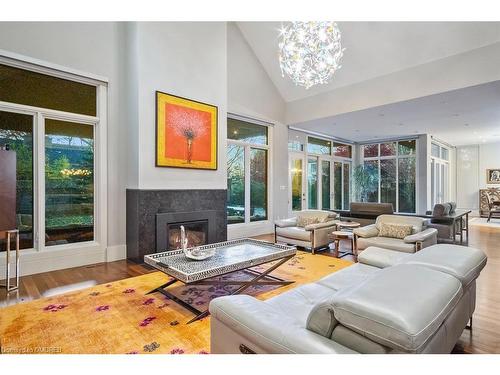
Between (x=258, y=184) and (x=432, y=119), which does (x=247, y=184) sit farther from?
(x=432, y=119)

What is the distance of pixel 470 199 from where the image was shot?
458 inches

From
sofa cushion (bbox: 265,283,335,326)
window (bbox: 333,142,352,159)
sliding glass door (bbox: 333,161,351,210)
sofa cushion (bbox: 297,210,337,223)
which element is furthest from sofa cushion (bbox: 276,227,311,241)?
window (bbox: 333,142,352,159)

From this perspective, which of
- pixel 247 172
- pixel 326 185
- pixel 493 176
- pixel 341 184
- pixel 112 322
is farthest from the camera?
pixel 493 176

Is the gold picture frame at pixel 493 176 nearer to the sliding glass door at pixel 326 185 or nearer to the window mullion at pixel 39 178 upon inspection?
the sliding glass door at pixel 326 185

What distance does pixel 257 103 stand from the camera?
688 cm

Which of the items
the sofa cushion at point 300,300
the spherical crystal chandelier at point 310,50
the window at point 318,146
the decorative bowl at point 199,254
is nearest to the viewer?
the sofa cushion at point 300,300

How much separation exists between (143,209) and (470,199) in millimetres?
13260

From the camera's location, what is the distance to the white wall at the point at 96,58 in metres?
3.74

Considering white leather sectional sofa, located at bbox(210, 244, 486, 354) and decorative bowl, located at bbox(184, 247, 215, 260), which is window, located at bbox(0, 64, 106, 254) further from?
white leather sectional sofa, located at bbox(210, 244, 486, 354)

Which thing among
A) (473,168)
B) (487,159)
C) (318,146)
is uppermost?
(318,146)

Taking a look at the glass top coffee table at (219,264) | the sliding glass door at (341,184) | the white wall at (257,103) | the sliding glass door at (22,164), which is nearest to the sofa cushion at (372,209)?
the white wall at (257,103)

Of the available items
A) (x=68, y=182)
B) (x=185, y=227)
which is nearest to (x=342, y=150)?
(x=185, y=227)

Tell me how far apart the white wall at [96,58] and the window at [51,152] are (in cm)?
23

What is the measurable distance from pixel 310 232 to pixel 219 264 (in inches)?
98.8
